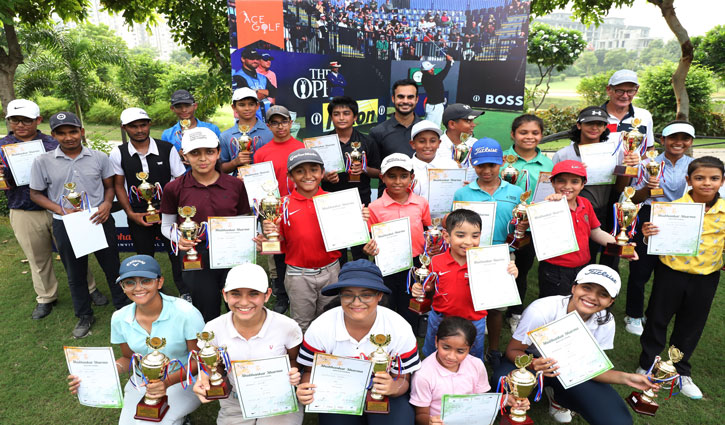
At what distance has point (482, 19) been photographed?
23.3ft

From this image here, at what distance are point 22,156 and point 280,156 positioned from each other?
8.97ft

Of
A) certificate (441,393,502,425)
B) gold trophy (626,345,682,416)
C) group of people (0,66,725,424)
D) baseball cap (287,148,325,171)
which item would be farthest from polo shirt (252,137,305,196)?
gold trophy (626,345,682,416)


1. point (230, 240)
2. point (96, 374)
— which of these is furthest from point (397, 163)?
point (96, 374)

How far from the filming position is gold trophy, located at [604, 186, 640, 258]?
3.84 meters

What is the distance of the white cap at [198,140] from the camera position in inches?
143

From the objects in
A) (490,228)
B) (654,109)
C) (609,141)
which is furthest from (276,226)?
(654,109)

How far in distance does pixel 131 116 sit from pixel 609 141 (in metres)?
4.85

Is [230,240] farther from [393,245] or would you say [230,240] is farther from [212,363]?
[393,245]

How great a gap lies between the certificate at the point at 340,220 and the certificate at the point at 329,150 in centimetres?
109

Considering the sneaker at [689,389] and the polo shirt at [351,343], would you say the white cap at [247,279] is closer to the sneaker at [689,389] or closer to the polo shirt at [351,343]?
the polo shirt at [351,343]

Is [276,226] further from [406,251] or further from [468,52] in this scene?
[468,52]

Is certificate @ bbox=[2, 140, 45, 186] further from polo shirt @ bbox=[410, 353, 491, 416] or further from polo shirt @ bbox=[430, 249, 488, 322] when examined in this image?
polo shirt @ bbox=[410, 353, 491, 416]

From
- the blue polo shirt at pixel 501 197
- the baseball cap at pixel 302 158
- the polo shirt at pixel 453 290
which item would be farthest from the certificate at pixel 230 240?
the blue polo shirt at pixel 501 197

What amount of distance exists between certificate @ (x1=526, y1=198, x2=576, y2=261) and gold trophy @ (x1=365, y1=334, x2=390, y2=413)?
1657 millimetres
